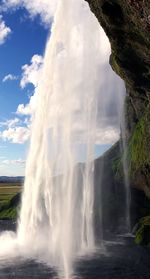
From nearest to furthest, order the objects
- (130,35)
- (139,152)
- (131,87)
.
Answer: (130,35), (131,87), (139,152)

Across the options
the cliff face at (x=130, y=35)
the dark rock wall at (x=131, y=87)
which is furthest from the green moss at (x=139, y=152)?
the cliff face at (x=130, y=35)

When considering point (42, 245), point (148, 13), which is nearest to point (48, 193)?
point (42, 245)

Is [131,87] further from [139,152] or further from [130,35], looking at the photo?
[139,152]

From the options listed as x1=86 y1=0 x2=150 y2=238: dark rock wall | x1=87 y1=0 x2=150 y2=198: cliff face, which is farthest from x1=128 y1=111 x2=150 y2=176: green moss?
x1=87 y1=0 x2=150 y2=198: cliff face

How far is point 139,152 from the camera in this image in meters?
96.6

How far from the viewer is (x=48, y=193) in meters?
62.6

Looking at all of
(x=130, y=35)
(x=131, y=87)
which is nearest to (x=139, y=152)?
(x=131, y=87)

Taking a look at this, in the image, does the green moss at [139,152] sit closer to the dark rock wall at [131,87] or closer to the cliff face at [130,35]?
the dark rock wall at [131,87]

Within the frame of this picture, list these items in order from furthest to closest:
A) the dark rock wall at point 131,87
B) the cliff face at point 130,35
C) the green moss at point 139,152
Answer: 1. the green moss at point 139,152
2. the dark rock wall at point 131,87
3. the cliff face at point 130,35

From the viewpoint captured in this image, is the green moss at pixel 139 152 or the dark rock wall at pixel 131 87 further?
the green moss at pixel 139 152

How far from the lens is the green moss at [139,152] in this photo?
296 ft

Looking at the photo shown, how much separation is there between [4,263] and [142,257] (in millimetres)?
18405

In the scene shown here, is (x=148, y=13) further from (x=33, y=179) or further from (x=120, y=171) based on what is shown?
(x=120, y=171)

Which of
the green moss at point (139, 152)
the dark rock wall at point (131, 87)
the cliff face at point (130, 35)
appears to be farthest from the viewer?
the green moss at point (139, 152)
